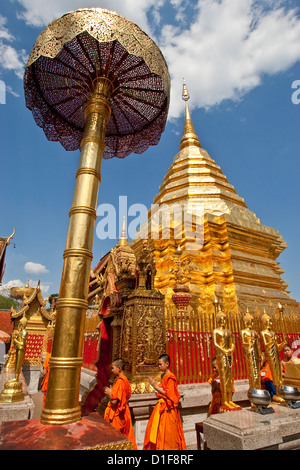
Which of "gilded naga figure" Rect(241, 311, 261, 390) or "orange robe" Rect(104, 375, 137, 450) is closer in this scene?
"orange robe" Rect(104, 375, 137, 450)

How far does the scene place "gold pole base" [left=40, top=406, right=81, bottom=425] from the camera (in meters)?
2.42

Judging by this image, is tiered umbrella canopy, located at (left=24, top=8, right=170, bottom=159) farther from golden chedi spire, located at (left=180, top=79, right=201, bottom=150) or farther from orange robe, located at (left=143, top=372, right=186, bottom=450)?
golden chedi spire, located at (left=180, top=79, right=201, bottom=150)

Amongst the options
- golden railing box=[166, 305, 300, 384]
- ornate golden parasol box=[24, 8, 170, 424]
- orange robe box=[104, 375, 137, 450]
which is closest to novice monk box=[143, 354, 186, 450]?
orange robe box=[104, 375, 137, 450]

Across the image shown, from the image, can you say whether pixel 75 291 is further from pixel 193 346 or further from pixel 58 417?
pixel 193 346

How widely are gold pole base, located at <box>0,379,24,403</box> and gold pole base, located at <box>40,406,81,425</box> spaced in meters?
3.01

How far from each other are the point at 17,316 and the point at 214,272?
397 inches

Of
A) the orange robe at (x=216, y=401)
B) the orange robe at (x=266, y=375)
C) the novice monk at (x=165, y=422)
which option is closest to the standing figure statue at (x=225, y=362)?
the orange robe at (x=216, y=401)

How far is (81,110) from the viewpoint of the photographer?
5.05 meters

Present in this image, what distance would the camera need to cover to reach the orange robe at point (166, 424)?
3.76 m

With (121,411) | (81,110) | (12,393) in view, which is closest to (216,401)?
(121,411)

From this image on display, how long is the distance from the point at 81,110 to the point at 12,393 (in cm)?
543

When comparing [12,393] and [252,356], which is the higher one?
[252,356]
